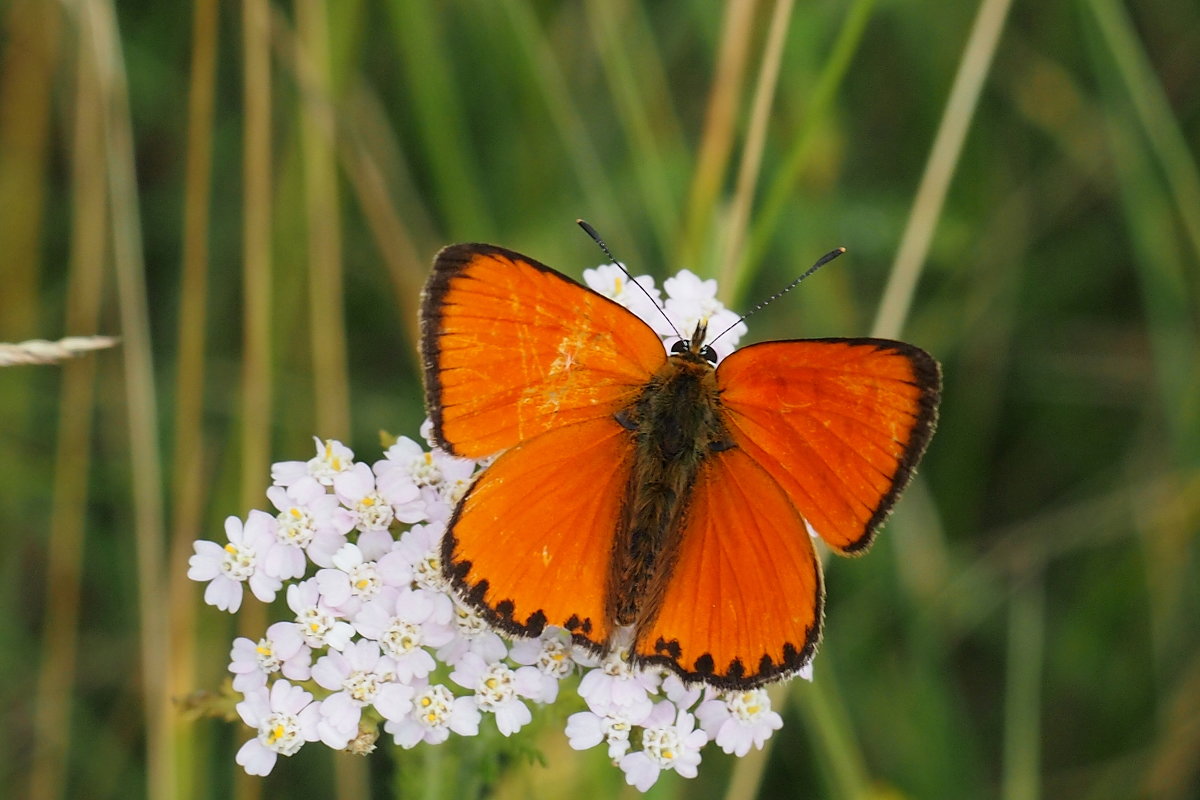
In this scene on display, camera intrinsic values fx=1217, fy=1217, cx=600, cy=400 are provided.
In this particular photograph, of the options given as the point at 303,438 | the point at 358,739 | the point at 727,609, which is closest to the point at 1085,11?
the point at 727,609

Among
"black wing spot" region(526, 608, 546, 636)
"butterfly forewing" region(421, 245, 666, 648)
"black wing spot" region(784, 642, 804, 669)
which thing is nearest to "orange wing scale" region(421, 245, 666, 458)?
"butterfly forewing" region(421, 245, 666, 648)

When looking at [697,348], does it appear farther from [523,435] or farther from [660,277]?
[660,277]

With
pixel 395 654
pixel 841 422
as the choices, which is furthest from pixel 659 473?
pixel 395 654

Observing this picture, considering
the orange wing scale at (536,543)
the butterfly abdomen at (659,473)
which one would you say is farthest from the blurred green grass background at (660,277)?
the orange wing scale at (536,543)

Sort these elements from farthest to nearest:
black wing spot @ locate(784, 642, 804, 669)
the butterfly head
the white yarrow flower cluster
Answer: the butterfly head
the white yarrow flower cluster
black wing spot @ locate(784, 642, 804, 669)

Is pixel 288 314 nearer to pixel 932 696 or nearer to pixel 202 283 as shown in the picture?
pixel 202 283

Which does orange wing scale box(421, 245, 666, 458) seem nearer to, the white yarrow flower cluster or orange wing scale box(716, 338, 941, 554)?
the white yarrow flower cluster
